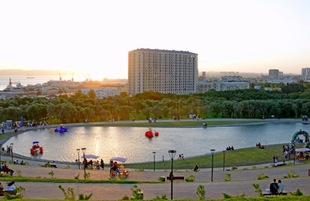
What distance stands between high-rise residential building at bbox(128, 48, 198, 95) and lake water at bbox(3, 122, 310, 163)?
64.6 meters

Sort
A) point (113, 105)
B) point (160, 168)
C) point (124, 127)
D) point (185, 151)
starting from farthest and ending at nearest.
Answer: point (113, 105) → point (124, 127) → point (185, 151) → point (160, 168)

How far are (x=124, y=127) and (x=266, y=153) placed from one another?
2128 cm

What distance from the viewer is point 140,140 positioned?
114 feet

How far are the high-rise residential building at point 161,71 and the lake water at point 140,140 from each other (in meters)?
64.6

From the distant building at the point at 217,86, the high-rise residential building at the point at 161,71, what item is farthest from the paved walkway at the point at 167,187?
the distant building at the point at 217,86

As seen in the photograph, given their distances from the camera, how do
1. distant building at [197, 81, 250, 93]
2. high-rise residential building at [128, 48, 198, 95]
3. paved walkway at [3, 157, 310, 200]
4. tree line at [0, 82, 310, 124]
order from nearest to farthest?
paved walkway at [3, 157, 310, 200] → tree line at [0, 82, 310, 124] → high-rise residential building at [128, 48, 198, 95] → distant building at [197, 81, 250, 93]

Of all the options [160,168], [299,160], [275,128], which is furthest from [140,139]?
[275,128]

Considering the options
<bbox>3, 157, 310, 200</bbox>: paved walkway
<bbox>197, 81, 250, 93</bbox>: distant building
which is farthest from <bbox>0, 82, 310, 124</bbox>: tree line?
<bbox>197, 81, 250, 93</bbox>: distant building

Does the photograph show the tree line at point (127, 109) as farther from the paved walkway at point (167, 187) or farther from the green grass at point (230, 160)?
the paved walkway at point (167, 187)

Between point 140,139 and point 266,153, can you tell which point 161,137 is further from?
point 266,153

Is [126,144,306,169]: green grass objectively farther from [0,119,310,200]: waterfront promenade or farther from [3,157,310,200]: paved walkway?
[3,157,310,200]: paved walkway

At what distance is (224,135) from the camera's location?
127 feet

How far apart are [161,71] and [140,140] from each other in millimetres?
77312

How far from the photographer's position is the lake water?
95.0ft
